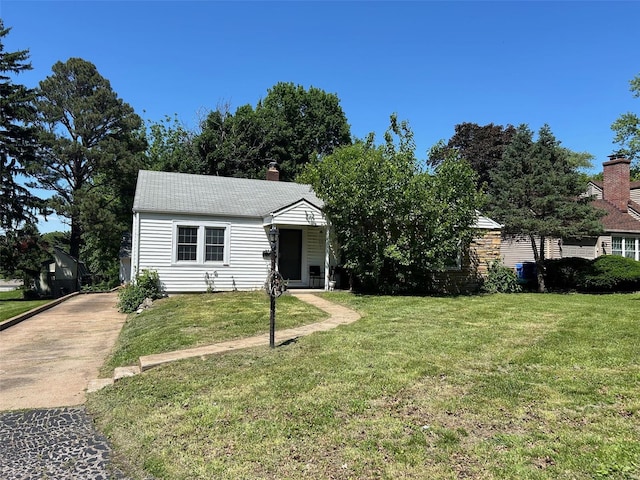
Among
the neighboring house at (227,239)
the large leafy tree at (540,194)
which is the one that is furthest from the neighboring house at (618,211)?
the neighboring house at (227,239)

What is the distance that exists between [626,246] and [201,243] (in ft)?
66.9

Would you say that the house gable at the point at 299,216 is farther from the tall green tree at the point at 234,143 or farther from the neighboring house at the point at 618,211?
the tall green tree at the point at 234,143

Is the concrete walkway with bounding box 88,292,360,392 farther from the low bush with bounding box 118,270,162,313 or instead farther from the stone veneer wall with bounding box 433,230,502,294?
the stone veneer wall with bounding box 433,230,502,294

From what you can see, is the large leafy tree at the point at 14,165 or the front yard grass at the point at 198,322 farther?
the large leafy tree at the point at 14,165

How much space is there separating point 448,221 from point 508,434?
988 centimetres

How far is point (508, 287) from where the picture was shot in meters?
15.4

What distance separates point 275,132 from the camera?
33188mm

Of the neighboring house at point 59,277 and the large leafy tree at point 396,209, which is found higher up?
the large leafy tree at point 396,209

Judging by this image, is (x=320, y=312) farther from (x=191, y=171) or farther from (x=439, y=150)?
(x=191, y=171)

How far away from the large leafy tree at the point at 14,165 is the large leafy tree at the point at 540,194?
2148cm

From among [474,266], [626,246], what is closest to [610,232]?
[626,246]

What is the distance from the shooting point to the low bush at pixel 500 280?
15281 millimetres

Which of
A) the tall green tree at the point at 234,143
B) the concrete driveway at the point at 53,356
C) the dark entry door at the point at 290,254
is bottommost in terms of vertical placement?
the concrete driveway at the point at 53,356

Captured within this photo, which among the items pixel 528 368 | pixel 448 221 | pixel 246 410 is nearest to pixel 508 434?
pixel 528 368
